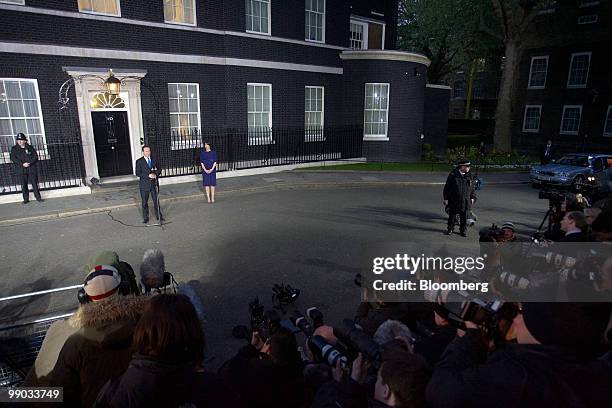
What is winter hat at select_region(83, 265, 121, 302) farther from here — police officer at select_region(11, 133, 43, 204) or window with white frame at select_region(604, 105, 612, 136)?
window with white frame at select_region(604, 105, 612, 136)

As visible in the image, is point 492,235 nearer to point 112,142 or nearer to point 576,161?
point 112,142

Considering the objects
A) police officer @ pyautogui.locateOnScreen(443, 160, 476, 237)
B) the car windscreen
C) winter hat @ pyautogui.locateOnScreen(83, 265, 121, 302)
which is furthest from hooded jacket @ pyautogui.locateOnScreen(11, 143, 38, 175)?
the car windscreen

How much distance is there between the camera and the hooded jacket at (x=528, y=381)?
5.88ft

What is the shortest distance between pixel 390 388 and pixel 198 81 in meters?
15.9

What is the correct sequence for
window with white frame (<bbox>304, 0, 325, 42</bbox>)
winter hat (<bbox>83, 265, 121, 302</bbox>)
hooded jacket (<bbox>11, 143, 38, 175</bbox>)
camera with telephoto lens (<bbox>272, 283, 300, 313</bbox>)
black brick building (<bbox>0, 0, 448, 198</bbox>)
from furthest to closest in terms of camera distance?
1. window with white frame (<bbox>304, 0, 325, 42</bbox>)
2. black brick building (<bbox>0, 0, 448, 198</bbox>)
3. hooded jacket (<bbox>11, 143, 38, 175</bbox>)
4. camera with telephoto lens (<bbox>272, 283, 300, 313</bbox>)
5. winter hat (<bbox>83, 265, 121, 302</bbox>)

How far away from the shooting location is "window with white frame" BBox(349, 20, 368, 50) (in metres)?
21.8

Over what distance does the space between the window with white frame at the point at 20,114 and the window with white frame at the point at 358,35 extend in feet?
49.4

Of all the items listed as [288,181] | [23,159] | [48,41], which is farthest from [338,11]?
[23,159]

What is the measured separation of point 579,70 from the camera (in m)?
27.3

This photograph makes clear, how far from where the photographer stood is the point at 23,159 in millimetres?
11648

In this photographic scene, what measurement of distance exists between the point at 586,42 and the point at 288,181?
2389 cm

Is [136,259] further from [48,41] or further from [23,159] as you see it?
[48,41]

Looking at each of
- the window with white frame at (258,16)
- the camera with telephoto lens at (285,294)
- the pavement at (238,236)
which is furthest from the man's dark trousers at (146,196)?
the window with white frame at (258,16)

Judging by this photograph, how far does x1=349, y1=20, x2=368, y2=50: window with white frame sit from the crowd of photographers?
21.1 metres
